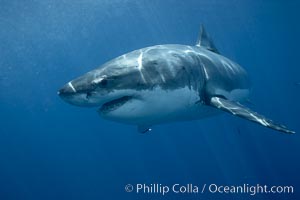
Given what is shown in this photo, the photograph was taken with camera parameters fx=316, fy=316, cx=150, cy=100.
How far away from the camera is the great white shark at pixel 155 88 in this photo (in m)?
4.74

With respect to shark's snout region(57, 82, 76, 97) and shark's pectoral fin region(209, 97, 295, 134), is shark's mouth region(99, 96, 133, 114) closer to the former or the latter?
shark's snout region(57, 82, 76, 97)

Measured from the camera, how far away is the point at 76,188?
30.7 m

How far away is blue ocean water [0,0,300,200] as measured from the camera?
27.3 metres

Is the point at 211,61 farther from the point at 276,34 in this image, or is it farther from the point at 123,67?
the point at 276,34

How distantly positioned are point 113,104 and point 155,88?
772 mm

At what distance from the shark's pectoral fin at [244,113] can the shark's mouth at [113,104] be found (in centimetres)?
198

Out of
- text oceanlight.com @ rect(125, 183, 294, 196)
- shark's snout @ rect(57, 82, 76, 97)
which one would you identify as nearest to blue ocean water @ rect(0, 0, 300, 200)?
text oceanlight.com @ rect(125, 183, 294, 196)

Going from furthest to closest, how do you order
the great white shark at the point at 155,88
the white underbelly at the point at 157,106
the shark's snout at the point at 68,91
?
the white underbelly at the point at 157,106
the great white shark at the point at 155,88
the shark's snout at the point at 68,91

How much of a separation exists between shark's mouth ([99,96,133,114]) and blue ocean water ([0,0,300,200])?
12170mm

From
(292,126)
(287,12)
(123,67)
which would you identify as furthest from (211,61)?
(287,12)

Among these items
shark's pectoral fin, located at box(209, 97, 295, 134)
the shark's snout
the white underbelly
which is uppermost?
the shark's snout

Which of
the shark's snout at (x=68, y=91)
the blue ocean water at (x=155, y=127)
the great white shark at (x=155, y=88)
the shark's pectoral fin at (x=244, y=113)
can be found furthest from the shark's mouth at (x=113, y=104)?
the blue ocean water at (x=155, y=127)

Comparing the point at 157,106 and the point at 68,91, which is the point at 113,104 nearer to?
the point at 68,91

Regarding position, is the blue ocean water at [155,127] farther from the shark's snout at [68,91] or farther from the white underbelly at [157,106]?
the shark's snout at [68,91]
